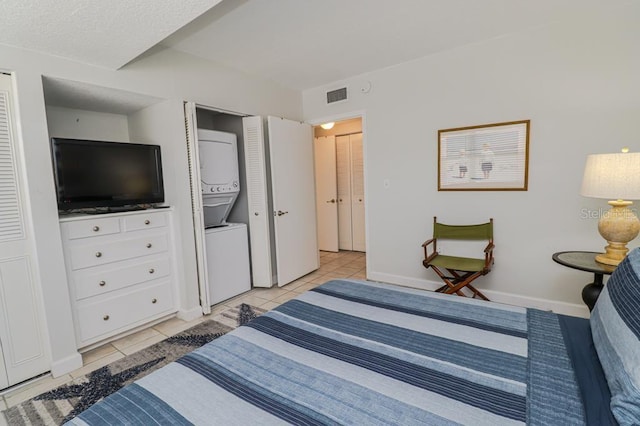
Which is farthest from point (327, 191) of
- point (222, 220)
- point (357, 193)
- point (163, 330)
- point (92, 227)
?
point (92, 227)

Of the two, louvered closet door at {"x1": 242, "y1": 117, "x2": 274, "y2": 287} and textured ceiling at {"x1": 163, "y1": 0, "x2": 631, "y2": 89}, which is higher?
textured ceiling at {"x1": 163, "y1": 0, "x2": 631, "y2": 89}

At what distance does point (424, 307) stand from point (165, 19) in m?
2.21

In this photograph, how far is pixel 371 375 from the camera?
106cm

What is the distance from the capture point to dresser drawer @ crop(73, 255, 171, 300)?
2.33m

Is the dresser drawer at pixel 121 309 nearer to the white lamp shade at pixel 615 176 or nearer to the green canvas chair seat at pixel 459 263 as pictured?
the green canvas chair seat at pixel 459 263

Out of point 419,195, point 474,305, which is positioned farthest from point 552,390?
point 419,195

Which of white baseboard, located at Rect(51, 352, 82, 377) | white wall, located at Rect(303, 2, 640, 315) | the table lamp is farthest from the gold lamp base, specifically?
white baseboard, located at Rect(51, 352, 82, 377)

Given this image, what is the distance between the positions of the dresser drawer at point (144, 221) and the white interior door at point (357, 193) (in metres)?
3.36

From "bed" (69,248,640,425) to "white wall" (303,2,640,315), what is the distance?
163 cm

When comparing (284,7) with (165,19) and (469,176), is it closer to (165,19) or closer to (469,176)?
(165,19)

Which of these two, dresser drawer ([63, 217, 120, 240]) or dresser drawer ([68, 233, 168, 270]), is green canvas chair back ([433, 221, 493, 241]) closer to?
dresser drawer ([68, 233, 168, 270])

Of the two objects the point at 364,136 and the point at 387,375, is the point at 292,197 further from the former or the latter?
the point at 387,375

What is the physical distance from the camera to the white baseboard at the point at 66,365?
84.3 inches

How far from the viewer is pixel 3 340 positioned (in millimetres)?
1976
